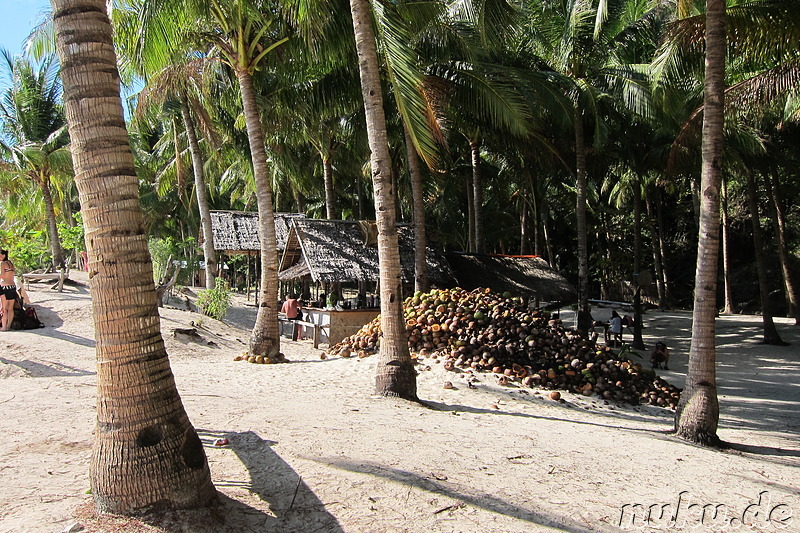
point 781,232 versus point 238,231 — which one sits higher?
point 238,231

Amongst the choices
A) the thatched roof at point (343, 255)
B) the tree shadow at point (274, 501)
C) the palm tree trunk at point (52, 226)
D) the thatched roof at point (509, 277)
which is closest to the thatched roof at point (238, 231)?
the thatched roof at point (343, 255)

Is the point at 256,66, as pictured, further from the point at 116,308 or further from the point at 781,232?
the point at 781,232

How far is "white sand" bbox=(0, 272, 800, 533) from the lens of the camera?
4223 mm

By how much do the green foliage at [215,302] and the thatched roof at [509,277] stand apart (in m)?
6.99

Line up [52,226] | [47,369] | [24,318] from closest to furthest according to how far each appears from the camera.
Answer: [47,369]
[24,318]
[52,226]

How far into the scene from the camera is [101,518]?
3.63 m

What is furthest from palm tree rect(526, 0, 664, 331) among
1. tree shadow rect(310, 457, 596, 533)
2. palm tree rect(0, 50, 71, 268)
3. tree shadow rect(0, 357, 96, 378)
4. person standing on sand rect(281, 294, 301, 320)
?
palm tree rect(0, 50, 71, 268)

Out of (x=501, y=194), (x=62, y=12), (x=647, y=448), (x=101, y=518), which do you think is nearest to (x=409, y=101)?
(x=62, y=12)

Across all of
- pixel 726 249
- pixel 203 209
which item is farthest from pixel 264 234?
pixel 726 249

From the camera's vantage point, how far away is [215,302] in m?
17.3

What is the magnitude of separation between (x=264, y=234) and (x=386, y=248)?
4.20 m

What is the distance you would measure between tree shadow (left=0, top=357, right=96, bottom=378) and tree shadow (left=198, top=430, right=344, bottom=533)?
Answer: 5743 millimetres

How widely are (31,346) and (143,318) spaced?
9122 millimetres

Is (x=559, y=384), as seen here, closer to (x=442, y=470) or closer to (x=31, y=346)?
(x=442, y=470)
